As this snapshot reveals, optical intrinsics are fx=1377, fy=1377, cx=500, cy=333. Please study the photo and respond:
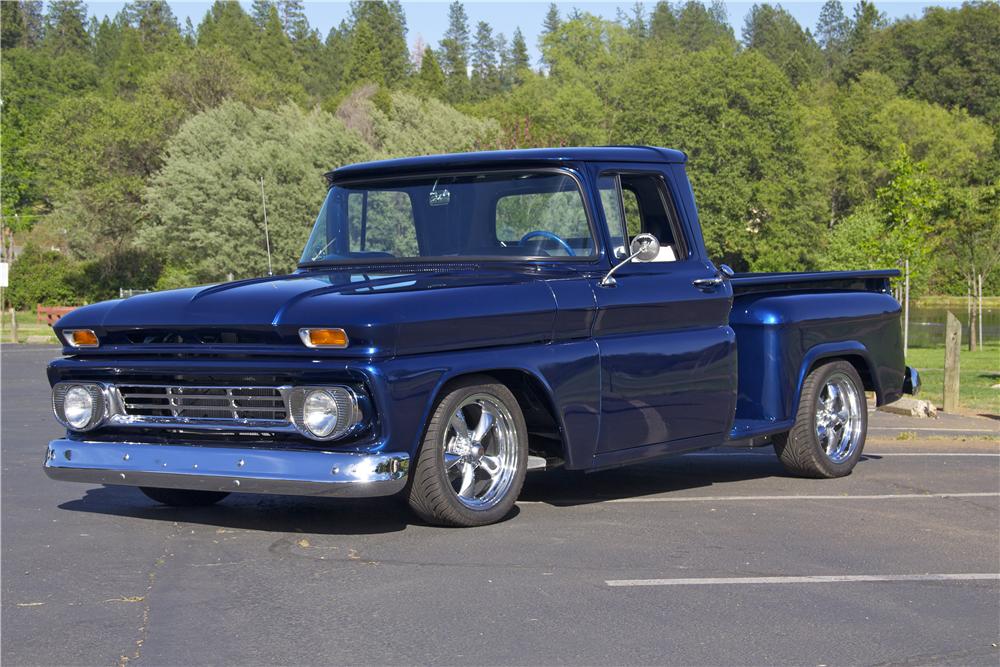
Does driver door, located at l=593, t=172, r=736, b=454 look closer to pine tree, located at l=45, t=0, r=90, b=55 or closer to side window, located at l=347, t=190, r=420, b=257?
side window, located at l=347, t=190, r=420, b=257

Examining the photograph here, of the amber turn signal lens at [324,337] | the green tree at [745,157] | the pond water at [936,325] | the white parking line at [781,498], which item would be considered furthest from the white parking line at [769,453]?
the green tree at [745,157]

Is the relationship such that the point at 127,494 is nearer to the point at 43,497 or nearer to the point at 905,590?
the point at 43,497

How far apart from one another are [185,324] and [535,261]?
203 cm

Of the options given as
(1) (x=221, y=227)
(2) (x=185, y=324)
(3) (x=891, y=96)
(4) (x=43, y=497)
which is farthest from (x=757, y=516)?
(3) (x=891, y=96)

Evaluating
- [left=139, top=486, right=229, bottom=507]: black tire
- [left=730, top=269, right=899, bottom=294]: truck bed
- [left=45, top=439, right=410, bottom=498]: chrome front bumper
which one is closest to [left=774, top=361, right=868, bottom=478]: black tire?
[left=730, top=269, right=899, bottom=294]: truck bed

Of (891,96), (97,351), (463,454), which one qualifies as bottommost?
(463,454)

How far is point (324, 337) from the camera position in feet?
21.3

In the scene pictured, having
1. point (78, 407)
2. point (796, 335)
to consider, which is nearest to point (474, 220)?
point (78, 407)

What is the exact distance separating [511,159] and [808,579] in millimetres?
3076

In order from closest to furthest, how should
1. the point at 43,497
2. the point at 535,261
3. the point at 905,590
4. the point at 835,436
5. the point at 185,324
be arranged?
the point at 905,590 → the point at 185,324 → the point at 535,261 → the point at 43,497 → the point at 835,436

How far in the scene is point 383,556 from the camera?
650 cm

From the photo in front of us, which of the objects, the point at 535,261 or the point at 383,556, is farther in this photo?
the point at 535,261

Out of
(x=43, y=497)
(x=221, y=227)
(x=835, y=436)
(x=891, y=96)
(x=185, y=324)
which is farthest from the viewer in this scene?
(x=891, y=96)

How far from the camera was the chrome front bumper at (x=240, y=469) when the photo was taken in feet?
21.2
